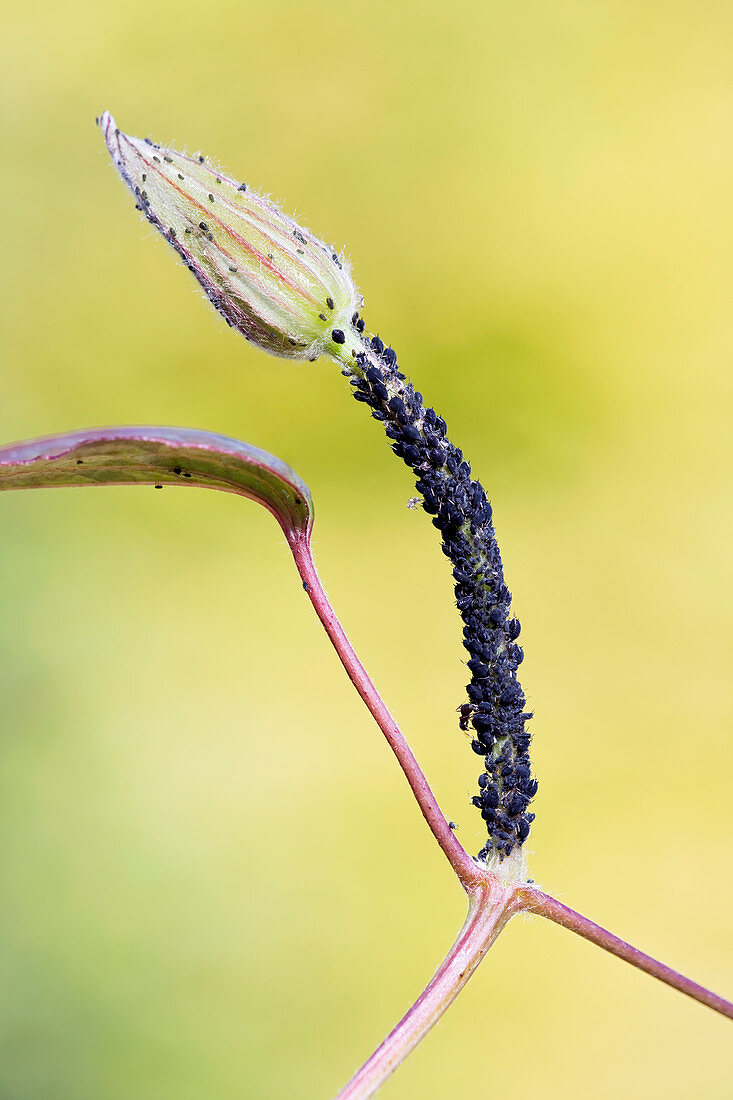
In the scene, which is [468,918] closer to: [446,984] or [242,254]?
[446,984]

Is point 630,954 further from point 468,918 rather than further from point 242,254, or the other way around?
point 242,254

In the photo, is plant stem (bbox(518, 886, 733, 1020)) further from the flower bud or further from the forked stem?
the flower bud

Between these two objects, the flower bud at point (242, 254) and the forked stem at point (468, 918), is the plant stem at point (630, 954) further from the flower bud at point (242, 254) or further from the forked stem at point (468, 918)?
the flower bud at point (242, 254)

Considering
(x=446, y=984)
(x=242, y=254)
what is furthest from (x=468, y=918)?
(x=242, y=254)

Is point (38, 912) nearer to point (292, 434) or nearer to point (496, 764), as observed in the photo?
point (292, 434)

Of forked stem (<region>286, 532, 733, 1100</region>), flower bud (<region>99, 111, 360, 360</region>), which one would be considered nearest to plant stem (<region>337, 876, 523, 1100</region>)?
forked stem (<region>286, 532, 733, 1100</region>)

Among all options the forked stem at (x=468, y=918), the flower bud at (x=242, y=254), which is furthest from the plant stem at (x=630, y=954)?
the flower bud at (x=242, y=254)
